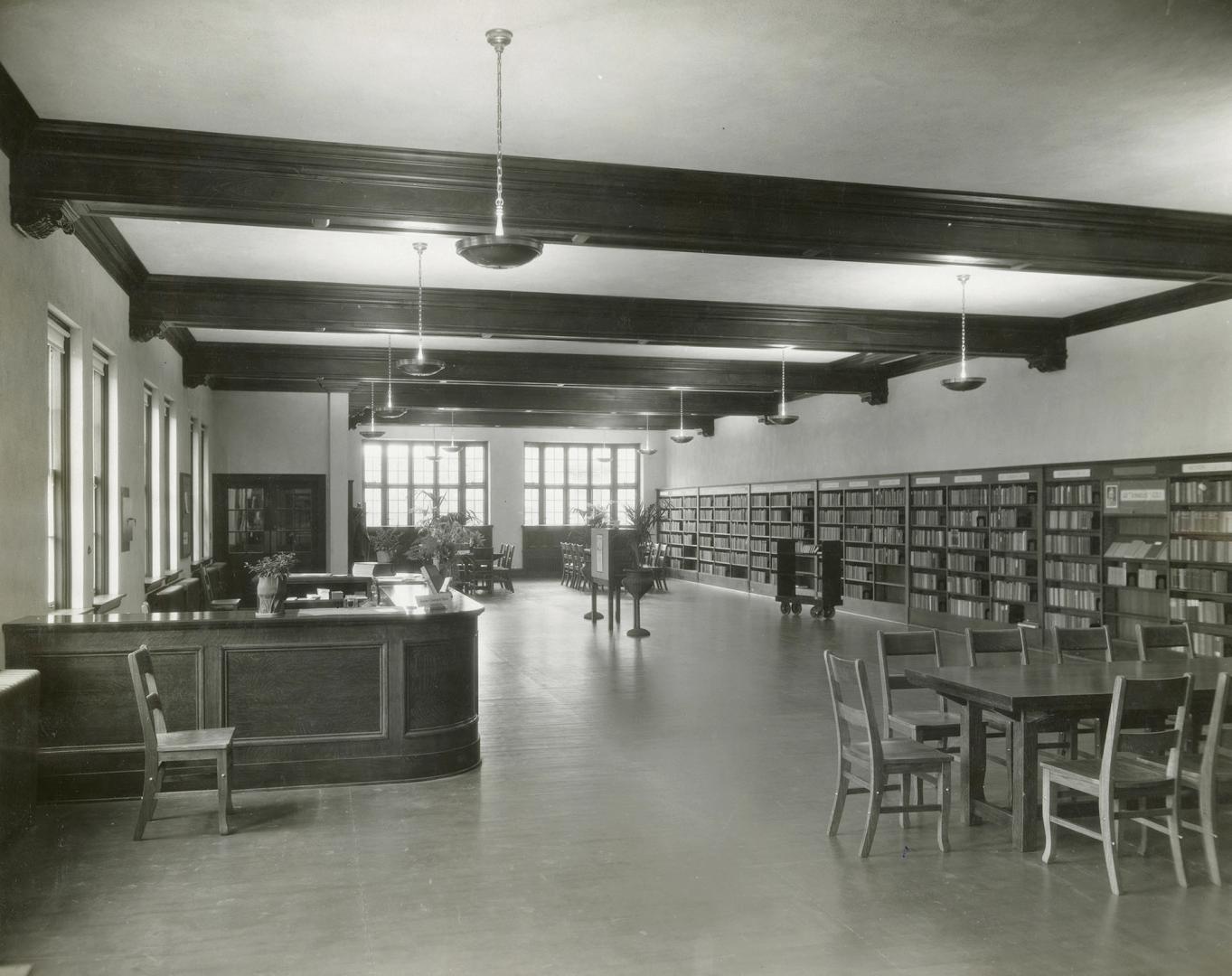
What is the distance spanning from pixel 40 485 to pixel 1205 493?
8.84 metres

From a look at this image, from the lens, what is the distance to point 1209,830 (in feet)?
13.8

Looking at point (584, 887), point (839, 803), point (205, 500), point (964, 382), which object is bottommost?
point (584, 887)

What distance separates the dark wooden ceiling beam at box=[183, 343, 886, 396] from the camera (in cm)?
1169

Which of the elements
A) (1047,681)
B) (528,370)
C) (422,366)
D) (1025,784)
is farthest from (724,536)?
(1025,784)

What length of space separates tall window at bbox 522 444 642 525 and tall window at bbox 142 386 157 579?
43.3ft

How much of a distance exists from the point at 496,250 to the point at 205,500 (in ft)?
32.5

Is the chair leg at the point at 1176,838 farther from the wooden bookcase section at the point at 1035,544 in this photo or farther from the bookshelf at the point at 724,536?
the bookshelf at the point at 724,536

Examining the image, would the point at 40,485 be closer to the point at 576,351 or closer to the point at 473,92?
the point at 473,92

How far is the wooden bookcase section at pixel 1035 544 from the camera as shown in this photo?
340 inches

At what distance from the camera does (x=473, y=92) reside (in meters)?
4.69

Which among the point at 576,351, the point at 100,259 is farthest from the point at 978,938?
the point at 576,351

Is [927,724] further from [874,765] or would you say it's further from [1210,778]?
[1210,778]

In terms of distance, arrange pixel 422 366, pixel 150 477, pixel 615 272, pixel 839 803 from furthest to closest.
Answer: pixel 150 477 → pixel 422 366 → pixel 615 272 → pixel 839 803

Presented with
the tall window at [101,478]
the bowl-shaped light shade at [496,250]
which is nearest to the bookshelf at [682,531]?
the tall window at [101,478]
